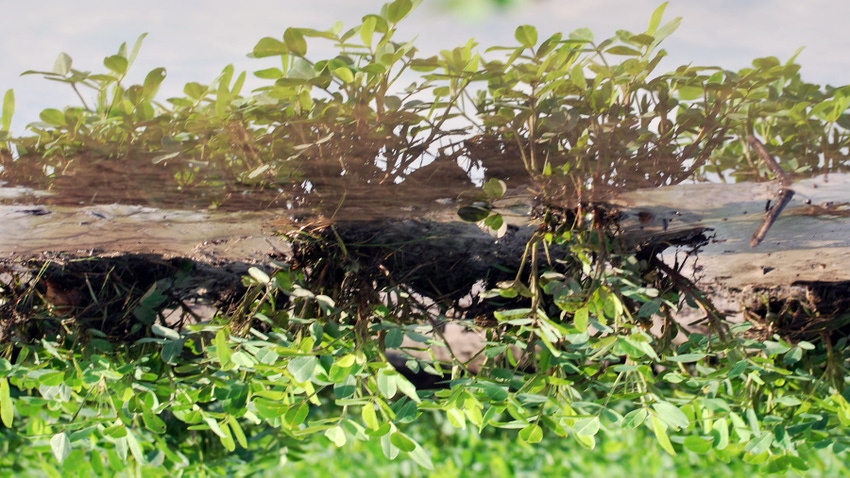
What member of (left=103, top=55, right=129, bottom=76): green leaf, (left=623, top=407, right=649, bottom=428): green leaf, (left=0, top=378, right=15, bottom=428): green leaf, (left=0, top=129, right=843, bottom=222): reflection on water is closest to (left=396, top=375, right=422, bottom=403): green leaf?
(left=0, top=129, right=843, bottom=222): reflection on water

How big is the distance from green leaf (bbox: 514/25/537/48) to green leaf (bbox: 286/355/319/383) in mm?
500

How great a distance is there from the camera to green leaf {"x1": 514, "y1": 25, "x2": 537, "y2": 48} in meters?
0.79

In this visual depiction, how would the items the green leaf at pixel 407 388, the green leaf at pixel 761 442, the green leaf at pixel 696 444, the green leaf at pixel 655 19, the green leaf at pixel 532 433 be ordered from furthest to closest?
the green leaf at pixel 696 444
the green leaf at pixel 761 442
the green leaf at pixel 532 433
the green leaf at pixel 407 388
the green leaf at pixel 655 19

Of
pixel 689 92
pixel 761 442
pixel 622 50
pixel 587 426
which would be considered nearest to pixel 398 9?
pixel 622 50

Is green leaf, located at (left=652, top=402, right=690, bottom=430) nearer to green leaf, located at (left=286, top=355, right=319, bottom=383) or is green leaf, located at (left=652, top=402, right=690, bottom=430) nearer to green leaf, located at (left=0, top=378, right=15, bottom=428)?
green leaf, located at (left=286, top=355, right=319, bottom=383)

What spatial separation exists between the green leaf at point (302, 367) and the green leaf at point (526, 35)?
0.50m

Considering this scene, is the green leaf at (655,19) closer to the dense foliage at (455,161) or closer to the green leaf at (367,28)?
the dense foliage at (455,161)

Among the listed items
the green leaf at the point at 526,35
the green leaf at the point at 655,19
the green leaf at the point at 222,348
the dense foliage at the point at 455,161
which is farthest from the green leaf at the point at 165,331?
the green leaf at the point at 655,19

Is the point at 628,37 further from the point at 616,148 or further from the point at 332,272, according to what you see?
the point at 332,272

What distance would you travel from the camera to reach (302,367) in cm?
89

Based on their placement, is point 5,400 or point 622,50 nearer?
point 622,50

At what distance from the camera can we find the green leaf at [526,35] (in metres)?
0.79

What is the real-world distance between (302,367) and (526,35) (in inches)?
20.6

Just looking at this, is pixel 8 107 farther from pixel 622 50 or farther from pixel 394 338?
pixel 622 50
